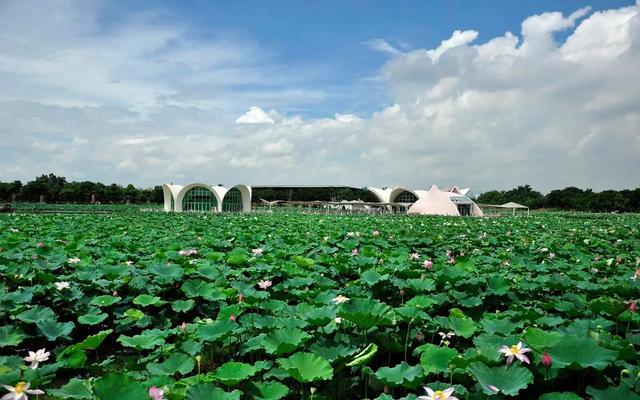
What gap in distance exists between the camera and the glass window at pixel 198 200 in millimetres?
46656

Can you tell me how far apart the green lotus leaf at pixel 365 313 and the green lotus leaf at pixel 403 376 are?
39 cm

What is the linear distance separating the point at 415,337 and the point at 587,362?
1276 millimetres

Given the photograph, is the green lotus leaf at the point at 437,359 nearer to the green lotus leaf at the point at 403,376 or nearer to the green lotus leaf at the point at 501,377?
the green lotus leaf at the point at 403,376

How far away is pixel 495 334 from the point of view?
2973 mm

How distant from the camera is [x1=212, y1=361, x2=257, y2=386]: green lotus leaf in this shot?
2.30m

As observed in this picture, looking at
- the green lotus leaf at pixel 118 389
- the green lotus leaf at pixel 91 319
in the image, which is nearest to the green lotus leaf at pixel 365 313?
the green lotus leaf at pixel 118 389

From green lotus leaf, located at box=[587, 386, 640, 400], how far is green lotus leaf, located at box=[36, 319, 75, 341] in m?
3.16

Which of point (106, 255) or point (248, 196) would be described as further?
point (248, 196)

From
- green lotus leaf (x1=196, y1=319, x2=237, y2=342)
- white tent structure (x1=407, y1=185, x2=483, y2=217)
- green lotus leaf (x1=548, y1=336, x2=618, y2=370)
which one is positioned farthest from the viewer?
white tent structure (x1=407, y1=185, x2=483, y2=217)

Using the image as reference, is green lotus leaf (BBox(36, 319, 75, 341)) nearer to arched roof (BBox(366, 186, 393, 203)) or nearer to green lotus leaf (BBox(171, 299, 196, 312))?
green lotus leaf (BBox(171, 299, 196, 312))

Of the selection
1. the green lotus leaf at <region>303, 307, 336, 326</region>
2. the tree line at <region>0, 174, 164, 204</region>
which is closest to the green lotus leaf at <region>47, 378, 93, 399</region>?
the green lotus leaf at <region>303, 307, 336, 326</region>

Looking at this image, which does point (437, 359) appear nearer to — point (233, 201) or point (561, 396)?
point (561, 396)

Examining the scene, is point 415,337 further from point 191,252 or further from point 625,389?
point 191,252

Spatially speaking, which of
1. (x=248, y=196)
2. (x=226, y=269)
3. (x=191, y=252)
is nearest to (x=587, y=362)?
(x=226, y=269)
